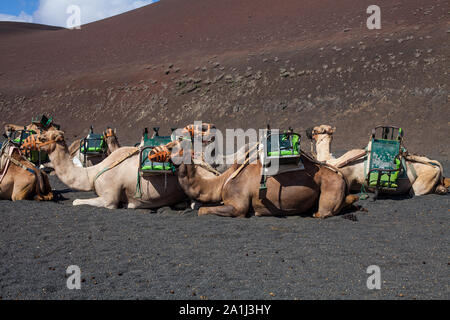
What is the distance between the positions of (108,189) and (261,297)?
4382mm

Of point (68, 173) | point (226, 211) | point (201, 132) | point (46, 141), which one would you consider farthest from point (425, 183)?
point (46, 141)

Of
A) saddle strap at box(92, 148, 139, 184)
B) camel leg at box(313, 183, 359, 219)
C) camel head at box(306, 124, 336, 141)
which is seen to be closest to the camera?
camel leg at box(313, 183, 359, 219)

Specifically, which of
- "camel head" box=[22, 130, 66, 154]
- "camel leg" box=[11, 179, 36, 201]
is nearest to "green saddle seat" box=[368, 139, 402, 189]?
"camel head" box=[22, 130, 66, 154]

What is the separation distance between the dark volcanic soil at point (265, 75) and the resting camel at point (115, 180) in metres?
13.6

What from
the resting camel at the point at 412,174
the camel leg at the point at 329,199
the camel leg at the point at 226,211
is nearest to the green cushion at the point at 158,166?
the camel leg at the point at 226,211

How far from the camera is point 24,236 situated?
6207 millimetres

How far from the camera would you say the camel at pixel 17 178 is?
327 inches

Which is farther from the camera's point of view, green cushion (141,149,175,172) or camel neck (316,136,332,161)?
camel neck (316,136,332,161)

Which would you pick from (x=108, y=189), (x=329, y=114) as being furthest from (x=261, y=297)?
(x=329, y=114)

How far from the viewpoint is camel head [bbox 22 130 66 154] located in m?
8.18

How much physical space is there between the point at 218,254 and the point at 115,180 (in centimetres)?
309

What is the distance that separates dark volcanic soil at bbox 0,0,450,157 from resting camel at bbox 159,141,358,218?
1233 cm

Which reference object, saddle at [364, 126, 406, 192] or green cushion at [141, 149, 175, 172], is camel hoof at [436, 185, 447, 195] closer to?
saddle at [364, 126, 406, 192]

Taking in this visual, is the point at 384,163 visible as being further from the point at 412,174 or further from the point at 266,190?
the point at 266,190
